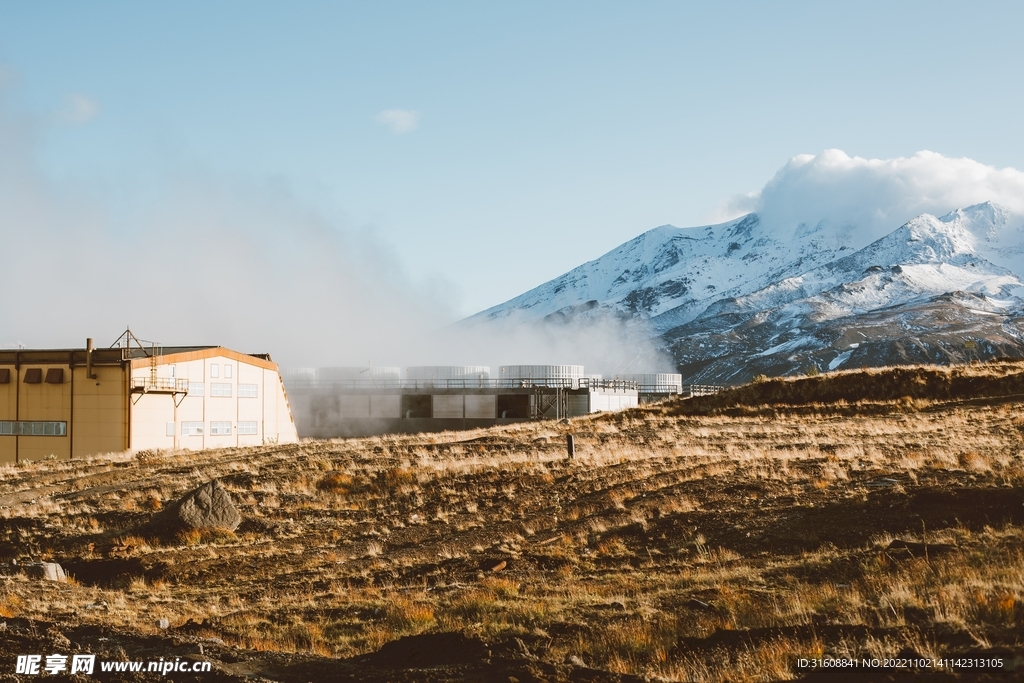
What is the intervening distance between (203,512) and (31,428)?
31.6m


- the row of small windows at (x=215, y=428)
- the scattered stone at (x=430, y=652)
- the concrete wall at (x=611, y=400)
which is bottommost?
the scattered stone at (x=430, y=652)

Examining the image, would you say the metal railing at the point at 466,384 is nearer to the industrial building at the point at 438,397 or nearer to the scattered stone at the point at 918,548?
the industrial building at the point at 438,397

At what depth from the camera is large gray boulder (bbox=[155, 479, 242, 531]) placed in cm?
2225

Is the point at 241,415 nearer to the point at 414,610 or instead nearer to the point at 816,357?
the point at 414,610

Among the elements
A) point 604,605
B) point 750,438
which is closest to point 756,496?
point 604,605

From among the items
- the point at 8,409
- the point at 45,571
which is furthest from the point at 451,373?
the point at 45,571

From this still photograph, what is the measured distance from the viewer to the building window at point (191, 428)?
51531mm

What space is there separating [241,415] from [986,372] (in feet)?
162

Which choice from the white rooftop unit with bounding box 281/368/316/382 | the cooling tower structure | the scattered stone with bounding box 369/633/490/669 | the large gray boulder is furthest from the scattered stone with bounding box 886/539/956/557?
the white rooftop unit with bounding box 281/368/316/382

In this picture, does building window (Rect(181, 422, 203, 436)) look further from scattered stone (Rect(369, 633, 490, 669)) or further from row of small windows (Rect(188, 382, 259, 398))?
scattered stone (Rect(369, 633, 490, 669))

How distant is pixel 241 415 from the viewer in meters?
56.8

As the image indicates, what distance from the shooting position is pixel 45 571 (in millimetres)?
18359

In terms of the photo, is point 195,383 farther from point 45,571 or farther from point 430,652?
point 430,652

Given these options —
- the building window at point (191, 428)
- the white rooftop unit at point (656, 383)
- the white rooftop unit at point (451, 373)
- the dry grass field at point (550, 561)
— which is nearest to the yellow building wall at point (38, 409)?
the building window at point (191, 428)
